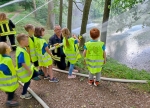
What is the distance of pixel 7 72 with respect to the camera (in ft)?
11.9

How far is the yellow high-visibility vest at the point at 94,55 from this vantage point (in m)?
4.38

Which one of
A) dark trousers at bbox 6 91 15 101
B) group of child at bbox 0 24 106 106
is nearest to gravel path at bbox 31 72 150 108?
group of child at bbox 0 24 106 106

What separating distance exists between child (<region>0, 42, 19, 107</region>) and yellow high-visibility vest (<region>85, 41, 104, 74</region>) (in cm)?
173

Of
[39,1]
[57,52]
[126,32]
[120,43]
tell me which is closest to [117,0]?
[57,52]

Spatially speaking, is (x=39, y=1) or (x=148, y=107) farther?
(x=39, y=1)

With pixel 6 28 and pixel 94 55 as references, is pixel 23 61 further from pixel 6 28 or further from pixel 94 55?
pixel 6 28

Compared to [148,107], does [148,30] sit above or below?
above

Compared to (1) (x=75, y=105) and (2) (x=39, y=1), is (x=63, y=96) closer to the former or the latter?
(1) (x=75, y=105)

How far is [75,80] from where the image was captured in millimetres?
5156

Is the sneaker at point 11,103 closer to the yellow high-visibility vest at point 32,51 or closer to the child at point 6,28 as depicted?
the yellow high-visibility vest at point 32,51

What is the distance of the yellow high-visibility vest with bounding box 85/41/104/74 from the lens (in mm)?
4375

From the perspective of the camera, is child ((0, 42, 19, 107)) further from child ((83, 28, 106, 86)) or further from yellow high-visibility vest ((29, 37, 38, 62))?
child ((83, 28, 106, 86))

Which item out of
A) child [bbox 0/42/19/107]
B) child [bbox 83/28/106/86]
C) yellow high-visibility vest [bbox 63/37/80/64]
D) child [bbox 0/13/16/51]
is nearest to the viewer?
child [bbox 0/42/19/107]

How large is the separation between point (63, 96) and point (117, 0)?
3.97 meters
